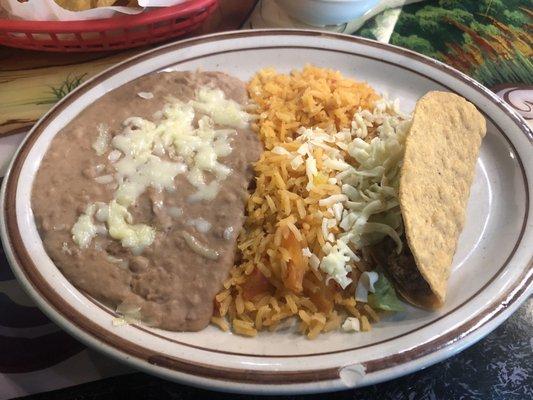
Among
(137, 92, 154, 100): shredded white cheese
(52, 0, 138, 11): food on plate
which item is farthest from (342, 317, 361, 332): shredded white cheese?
(52, 0, 138, 11): food on plate

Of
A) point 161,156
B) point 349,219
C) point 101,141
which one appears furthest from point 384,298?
point 101,141

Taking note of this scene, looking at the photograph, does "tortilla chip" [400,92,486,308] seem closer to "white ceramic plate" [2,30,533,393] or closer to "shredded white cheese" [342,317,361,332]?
"white ceramic plate" [2,30,533,393]

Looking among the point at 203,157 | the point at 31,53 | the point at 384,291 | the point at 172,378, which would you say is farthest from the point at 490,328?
the point at 31,53

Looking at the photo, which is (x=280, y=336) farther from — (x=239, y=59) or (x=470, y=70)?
(x=470, y=70)

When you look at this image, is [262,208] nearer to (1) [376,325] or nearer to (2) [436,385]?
(1) [376,325]

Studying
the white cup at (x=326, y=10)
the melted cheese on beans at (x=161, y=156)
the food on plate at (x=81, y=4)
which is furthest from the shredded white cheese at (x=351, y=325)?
the food on plate at (x=81, y=4)

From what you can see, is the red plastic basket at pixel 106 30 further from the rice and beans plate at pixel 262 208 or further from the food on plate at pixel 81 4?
the rice and beans plate at pixel 262 208
